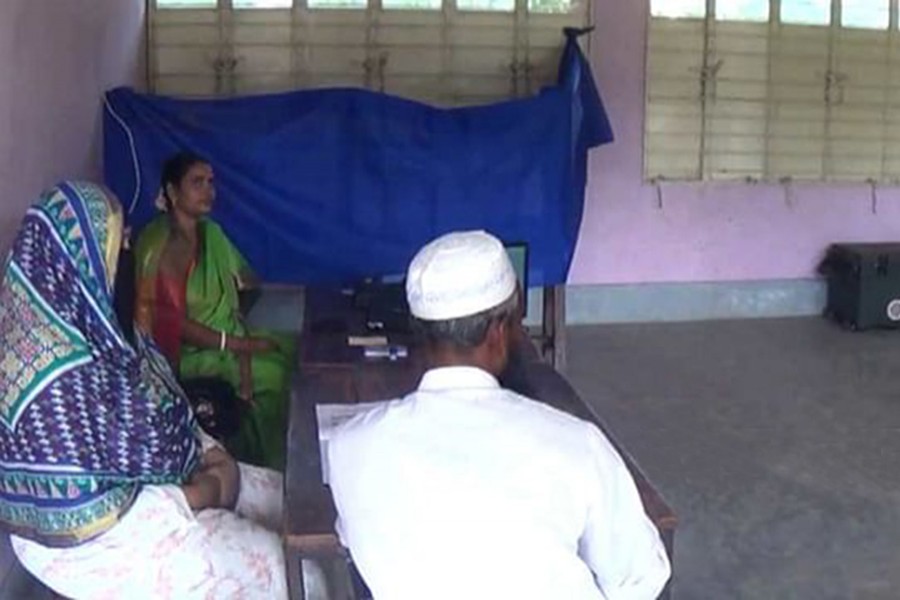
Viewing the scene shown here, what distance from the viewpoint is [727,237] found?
22.5 ft

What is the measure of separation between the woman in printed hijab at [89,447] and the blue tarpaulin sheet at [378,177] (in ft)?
9.01

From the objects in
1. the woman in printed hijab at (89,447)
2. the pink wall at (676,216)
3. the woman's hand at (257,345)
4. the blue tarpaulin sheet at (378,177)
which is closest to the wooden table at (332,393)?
the woman's hand at (257,345)

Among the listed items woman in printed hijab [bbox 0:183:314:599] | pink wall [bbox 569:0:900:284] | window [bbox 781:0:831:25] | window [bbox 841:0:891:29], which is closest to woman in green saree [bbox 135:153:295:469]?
woman in printed hijab [bbox 0:183:314:599]

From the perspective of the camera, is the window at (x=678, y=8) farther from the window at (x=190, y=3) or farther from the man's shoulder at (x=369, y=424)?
the man's shoulder at (x=369, y=424)

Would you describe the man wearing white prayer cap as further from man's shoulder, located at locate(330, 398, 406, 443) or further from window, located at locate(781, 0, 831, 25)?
window, located at locate(781, 0, 831, 25)

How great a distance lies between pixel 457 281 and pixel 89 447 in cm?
91

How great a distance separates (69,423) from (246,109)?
3068 millimetres

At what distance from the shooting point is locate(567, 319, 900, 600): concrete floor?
11.2 ft

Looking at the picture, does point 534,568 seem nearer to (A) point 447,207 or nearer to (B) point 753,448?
(B) point 753,448

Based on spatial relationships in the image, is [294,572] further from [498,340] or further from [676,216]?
[676,216]

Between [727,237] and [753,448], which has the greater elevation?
[727,237]

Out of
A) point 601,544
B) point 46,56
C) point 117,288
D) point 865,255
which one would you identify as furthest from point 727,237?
point 601,544

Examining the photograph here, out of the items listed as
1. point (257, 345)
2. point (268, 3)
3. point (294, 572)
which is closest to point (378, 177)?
point (268, 3)

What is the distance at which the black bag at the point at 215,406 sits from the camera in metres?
3.29
